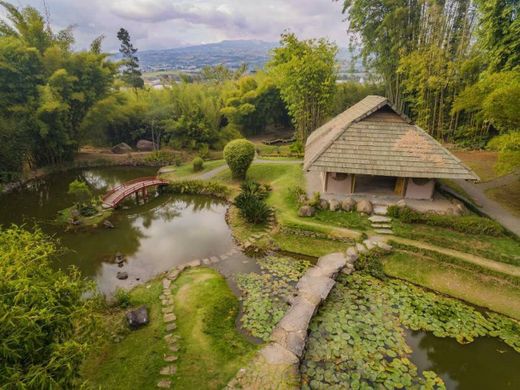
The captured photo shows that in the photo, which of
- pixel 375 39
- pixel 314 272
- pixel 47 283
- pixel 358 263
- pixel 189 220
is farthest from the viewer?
pixel 375 39

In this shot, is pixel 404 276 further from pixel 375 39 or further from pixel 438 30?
pixel 375 39

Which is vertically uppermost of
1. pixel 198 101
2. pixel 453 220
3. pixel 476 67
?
pixel 476 67

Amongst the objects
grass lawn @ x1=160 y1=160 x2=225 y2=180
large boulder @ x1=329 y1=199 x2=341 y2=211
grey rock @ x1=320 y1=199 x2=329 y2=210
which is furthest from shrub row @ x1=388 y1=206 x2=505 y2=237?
grass lawn @ x1=160 y1=160 x2=225 y2=180

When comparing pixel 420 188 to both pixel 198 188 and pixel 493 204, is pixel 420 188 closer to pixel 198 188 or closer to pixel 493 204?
pixel 493 204

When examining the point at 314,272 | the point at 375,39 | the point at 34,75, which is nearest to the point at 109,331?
the point at 314,272

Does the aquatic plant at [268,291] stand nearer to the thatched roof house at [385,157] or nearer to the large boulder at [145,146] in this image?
the thatched roof house at [385,157]

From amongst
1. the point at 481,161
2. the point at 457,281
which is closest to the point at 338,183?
the point at 457,281

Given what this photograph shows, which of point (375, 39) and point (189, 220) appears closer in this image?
point (189, 220)
